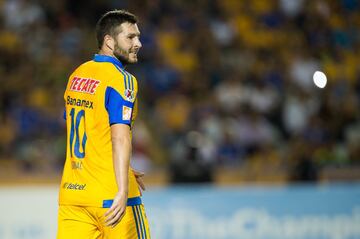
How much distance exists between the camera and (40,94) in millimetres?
11734

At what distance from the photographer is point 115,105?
16.1ft

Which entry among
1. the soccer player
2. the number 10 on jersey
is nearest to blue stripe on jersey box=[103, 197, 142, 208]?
the soccer player

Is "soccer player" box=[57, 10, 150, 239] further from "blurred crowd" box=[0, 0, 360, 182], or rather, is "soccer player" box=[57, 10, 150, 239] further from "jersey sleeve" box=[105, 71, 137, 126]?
"blurred crowd" box=[0, 0, 360, 182]

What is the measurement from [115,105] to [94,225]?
765 millimetres

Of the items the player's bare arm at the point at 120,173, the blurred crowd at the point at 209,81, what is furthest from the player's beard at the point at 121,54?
the blurred crowd at the point at 209,81

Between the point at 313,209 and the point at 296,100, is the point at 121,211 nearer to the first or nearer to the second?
the point at 313,209

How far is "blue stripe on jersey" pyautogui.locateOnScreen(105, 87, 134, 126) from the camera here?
4.86 metres

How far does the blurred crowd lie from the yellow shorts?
17.7 ft

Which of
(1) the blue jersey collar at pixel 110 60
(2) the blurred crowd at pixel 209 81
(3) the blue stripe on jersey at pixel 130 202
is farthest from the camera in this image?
(2) the blurred crowd at pixel 209 81

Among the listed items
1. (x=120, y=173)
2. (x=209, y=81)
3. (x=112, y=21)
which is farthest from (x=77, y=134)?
(x=209, y=81)

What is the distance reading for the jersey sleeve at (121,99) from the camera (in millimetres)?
4867

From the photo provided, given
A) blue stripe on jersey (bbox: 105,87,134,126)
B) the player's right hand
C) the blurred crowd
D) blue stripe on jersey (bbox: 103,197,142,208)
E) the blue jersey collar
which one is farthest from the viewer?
the blurred crowd

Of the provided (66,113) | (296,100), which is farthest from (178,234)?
(66,113)

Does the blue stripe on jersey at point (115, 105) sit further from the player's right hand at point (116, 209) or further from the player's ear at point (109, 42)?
the player's right hand at point (116, 209)
